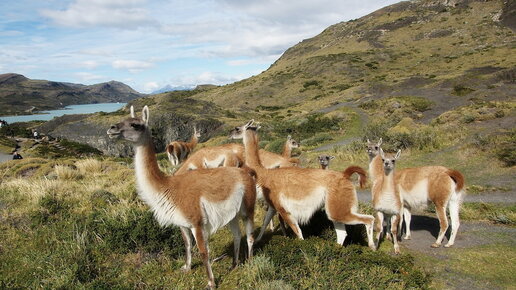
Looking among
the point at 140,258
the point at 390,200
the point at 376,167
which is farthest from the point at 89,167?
the point at 390,200

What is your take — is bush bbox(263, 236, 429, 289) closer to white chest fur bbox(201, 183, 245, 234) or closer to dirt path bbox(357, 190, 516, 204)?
white chest fur bbox(201, 183, 245, 234)

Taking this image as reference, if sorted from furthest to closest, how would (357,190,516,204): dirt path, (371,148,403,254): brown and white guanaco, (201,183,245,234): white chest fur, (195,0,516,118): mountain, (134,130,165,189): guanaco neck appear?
(195,0,516,118): mountain
(357,190,516,204): dirt path
(371,148,403,254): brown and white guanaco
(201,183,245,234): white chest fur
(134,130,165,189): guanaco neck

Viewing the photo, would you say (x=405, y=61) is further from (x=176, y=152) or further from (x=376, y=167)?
(x=376, y=167)

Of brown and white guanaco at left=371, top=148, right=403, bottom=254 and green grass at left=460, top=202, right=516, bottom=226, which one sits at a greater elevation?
brown and white guanaco at left=371, top=148, right=403, bottom=254

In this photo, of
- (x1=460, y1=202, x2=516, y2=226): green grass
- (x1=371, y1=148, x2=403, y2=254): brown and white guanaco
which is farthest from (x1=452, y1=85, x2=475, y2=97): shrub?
(x1=371, y1=148, x2=403, y2=254): brown and white guanaco

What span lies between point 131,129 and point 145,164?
548mm

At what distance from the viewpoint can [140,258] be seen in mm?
6527

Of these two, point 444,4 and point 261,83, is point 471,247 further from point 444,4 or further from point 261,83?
point 444,4

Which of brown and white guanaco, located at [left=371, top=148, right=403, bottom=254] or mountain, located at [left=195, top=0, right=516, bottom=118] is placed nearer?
brown and white guanaco, located at [left=371, top=148, right=403, bottom=254]

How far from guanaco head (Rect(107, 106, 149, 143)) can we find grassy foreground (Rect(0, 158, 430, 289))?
2353 millimetres

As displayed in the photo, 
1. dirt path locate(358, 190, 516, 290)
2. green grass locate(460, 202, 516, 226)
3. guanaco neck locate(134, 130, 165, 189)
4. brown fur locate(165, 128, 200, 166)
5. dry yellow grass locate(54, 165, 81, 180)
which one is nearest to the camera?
guanaco neck locate(134, 130, 165, 189)

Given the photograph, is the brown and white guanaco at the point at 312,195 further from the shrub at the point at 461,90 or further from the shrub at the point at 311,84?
the shrub at the point at 311,84

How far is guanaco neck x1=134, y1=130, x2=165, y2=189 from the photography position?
190 inches

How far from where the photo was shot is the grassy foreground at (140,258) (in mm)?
5102
